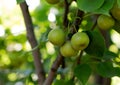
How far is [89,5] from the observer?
2.62ft

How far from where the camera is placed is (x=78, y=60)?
3.55ft

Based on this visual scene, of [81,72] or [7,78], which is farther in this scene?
[7,78]

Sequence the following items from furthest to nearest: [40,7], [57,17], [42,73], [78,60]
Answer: [40,7], [57,17], [42,73], [78,60]

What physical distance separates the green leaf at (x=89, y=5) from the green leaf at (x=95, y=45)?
148mm

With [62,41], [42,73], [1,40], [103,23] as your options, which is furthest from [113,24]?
[1,40]

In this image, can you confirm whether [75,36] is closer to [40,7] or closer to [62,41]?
[62,41]

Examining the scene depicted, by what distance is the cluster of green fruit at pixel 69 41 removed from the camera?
2.84 feet

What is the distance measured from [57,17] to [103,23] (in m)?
0.49

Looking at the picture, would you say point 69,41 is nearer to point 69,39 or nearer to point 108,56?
point 69,39

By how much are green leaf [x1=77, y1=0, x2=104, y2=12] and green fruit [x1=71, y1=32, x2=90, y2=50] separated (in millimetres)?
89

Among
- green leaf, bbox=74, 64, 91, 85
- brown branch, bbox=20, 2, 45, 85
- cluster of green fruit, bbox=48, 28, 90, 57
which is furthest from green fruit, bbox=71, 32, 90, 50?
brown branch, bbox=20, 2, 45, 85

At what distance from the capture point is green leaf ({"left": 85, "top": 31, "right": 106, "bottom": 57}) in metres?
0.94

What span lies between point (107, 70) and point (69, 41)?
0.59 feet

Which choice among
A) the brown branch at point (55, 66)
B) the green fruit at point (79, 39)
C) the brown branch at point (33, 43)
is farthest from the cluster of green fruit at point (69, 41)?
the brown branch at point (33, 43)
